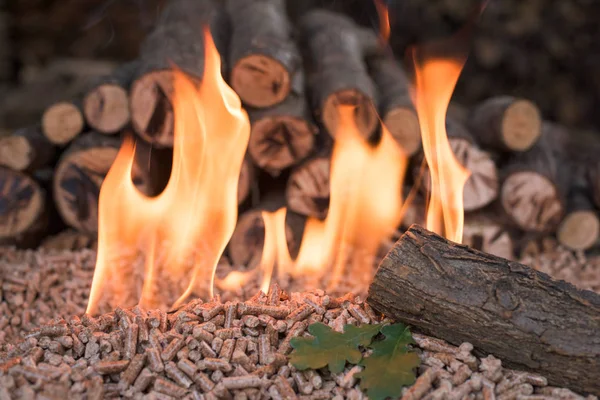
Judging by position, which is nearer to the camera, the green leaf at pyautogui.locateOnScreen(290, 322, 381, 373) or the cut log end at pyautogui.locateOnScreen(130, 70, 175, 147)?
→ the green leaf at pyautogui.locateOnScreen(290, 322, 381, 373)

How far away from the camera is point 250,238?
3.08 meters

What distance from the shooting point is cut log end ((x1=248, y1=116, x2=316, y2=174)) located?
2920 mm

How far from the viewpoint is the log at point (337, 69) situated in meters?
2.92

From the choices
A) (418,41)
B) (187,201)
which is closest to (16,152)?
(187,201)

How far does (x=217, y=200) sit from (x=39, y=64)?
3523mm

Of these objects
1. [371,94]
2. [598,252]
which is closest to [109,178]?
[371,94]

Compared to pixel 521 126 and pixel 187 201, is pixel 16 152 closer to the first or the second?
pixel 187 201

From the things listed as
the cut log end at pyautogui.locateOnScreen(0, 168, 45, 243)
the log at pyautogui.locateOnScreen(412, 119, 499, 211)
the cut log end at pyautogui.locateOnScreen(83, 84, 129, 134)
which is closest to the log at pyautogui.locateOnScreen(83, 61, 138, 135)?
the cut log end at pyautogui.locateOnScreen(83, 84, 129, 134)


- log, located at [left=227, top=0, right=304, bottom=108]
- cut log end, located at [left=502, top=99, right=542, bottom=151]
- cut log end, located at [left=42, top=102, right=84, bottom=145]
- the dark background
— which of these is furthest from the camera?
the dark background

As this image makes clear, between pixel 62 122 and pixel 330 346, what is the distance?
6.19ft


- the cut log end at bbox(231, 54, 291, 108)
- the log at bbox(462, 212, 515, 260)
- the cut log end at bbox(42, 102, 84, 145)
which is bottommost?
the log at bbox(462, 212, 515, 260)

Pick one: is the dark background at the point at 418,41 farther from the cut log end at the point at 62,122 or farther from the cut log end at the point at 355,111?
the cut log end at the point at 355,111

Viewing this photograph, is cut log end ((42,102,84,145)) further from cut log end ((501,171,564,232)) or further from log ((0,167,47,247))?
cut log end ((501,171,564,232))

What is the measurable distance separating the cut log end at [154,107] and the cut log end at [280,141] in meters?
0.39
